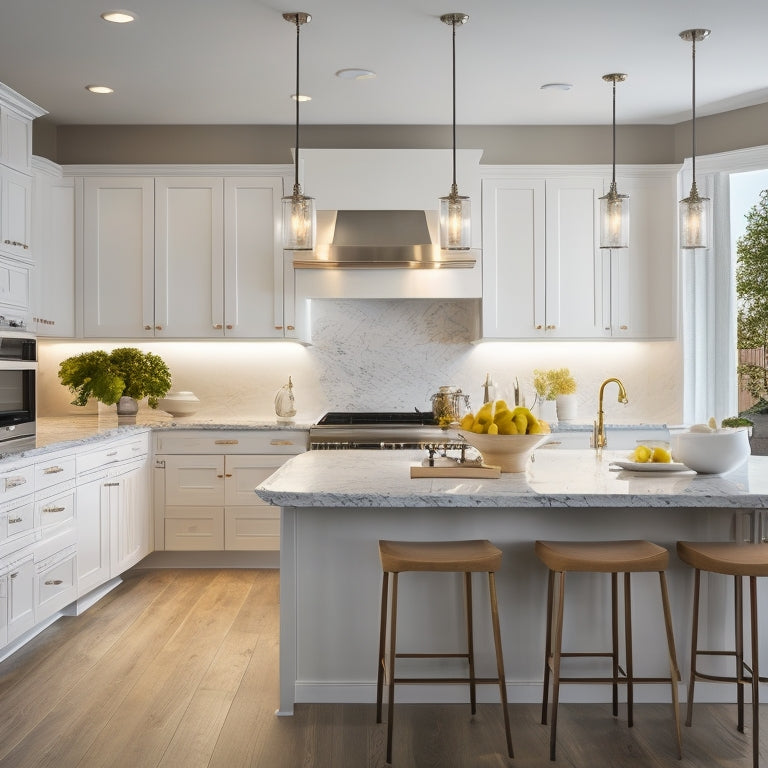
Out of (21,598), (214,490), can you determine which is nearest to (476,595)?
(21,598)

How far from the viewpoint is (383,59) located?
422 centimetres

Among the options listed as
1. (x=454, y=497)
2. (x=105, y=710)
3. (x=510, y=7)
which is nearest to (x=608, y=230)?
(x=510, y=7)

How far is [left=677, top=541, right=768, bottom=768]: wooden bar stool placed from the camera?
259 centimetres

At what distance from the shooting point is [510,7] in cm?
360

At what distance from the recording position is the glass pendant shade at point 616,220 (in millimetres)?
3365

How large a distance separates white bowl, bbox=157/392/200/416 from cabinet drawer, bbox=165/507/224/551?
0.64m

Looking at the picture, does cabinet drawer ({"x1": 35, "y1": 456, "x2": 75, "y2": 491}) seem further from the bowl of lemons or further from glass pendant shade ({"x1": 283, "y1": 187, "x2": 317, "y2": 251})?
the bowl of lemons

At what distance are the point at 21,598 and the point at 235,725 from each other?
1.23 metres

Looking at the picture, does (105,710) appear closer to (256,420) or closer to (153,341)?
(256,420)

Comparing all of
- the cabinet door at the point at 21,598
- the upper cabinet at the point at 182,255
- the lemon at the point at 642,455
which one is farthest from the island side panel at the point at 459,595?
the upper cabinet at the point at 182,255

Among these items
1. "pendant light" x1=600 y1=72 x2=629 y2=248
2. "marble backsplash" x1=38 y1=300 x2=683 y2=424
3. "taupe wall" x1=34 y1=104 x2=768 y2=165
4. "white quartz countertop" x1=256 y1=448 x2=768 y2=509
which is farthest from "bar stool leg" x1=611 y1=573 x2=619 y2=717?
"taupe wall" x1=34 y1=104 x2=768 y2=165

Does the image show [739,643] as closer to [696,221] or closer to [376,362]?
[696,221]

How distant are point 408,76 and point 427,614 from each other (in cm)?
289

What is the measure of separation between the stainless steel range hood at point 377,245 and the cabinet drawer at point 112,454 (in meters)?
1.42
